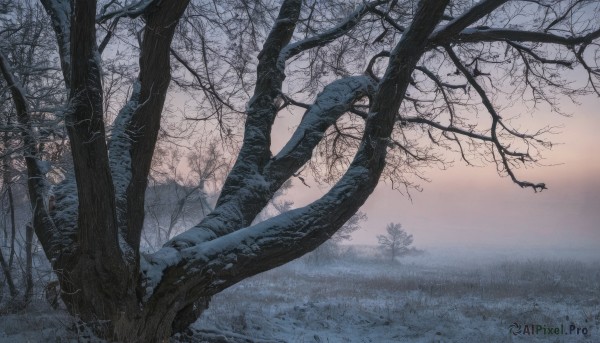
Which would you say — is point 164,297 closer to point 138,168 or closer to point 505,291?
point 138,168

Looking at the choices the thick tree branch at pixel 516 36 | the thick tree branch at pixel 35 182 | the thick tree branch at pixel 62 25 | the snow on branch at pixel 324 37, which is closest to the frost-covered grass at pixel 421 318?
the thick tree branch at pixel 35 182

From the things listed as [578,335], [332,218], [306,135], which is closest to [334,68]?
[306,135]

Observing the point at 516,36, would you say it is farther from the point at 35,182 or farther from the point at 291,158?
the point at 35,182

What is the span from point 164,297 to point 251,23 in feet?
14.4

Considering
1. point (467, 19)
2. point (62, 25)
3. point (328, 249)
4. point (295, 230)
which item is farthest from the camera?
point (328, 249)

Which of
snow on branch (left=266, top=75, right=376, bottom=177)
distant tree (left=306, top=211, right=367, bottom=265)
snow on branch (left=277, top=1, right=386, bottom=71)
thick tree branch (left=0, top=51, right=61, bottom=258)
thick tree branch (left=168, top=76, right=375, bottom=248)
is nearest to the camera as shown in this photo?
thick tree branch (left=0, top=51, right=61, bottom=258)

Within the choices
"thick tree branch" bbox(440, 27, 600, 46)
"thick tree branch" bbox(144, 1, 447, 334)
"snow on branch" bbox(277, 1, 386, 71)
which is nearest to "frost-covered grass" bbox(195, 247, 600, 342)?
"thick tree branch" bbox(144, 1, 447, 334)

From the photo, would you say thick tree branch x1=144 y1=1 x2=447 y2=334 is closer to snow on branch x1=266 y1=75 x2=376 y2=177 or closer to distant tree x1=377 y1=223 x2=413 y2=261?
snow on branch x1=266 y1=75 x2=376 y2=177

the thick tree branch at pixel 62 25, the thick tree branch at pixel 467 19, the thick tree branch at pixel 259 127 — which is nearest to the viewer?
the thick tree branch at pixel 62 25

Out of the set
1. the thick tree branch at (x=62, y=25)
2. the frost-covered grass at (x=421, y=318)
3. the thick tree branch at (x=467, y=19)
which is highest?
the thick tree branch at (x=467, y=19)

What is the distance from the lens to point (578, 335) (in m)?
6.94

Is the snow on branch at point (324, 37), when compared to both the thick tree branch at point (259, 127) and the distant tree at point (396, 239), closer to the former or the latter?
the thick tree branch at point (259, 127)

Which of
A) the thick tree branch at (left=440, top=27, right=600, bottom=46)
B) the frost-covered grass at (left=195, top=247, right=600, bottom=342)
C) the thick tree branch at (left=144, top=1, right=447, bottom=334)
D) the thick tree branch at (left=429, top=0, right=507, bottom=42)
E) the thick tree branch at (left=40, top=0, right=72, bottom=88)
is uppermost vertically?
the thick tree branch at (left=440, top=27, right=600, bottom=46)

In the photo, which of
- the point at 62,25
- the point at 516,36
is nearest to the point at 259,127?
the point at 62,25
